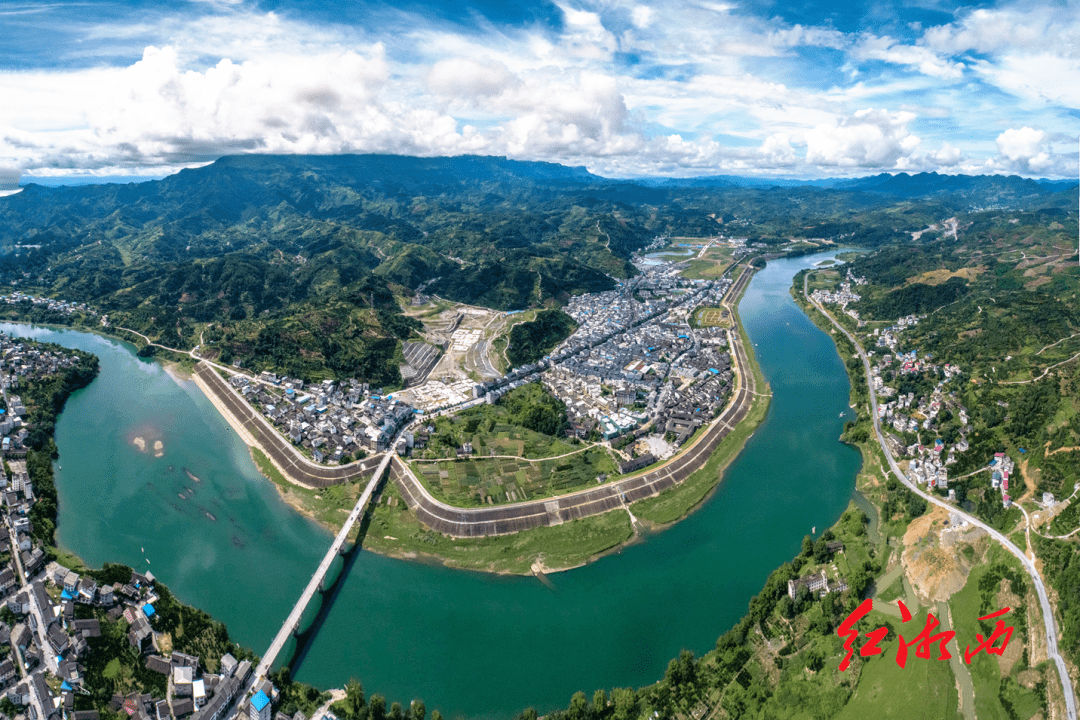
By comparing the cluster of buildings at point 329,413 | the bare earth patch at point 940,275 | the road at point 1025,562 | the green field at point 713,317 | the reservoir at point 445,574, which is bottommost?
the reservoir at point 445,574

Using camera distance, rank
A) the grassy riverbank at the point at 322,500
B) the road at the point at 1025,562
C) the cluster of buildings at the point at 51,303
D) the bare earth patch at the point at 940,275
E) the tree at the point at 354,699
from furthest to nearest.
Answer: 1. the bare earth patch at the point at 940,275
2. the cluster of buildings at the point at 51,303
3. the grassy riverbank at the point at 322,500
4. the road at the point at 1025,562
5. the tree at the point at 354,699

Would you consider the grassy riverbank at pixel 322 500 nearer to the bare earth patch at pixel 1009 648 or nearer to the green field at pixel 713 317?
the bare earth patch at pixel 1009 648

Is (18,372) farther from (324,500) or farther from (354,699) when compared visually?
(354,699)

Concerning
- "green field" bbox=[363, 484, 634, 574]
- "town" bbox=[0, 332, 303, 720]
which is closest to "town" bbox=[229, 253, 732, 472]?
"green field" bbox=[363, 484, 634, 574]

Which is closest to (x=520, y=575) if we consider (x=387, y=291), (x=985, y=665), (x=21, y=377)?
(x=985, y=665)

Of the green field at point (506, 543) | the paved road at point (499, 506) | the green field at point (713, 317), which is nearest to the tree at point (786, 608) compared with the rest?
the green field at point (506, 543)
